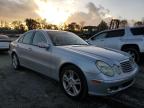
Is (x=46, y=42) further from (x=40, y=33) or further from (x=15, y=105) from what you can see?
(x=15, y=105)

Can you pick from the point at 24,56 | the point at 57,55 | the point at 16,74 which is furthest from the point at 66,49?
the point at 16,74

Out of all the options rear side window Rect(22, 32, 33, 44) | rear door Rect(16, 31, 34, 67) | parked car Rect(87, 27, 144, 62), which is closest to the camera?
rear door Rect(16, 31, 34, 67)

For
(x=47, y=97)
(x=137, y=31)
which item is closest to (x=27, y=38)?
(x=47, y=97)

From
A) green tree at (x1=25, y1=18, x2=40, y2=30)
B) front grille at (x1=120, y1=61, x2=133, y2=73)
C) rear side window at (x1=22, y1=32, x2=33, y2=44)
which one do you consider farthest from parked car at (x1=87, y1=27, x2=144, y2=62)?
green tree at (x1=25, y1=18, x2=40, y2=30)

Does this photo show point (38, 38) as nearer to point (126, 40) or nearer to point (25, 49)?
point (25, 49)

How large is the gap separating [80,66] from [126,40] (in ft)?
17.2

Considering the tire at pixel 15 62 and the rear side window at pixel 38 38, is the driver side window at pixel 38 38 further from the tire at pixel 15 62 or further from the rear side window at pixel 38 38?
the tire at pixel 15 62

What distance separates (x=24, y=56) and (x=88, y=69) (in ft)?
10.3

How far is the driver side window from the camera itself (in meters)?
5.82

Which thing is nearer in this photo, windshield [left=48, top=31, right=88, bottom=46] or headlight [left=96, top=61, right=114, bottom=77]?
headlight [left=96, top=61, right=114, bottom=77]

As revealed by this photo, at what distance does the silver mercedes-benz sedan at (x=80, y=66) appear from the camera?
163 inches

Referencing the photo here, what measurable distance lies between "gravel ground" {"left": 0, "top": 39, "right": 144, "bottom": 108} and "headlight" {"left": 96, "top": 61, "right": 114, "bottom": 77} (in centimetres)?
69

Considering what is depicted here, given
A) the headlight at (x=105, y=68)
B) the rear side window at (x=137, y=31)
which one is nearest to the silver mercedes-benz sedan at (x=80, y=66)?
the headlight at (x=105, y=68)

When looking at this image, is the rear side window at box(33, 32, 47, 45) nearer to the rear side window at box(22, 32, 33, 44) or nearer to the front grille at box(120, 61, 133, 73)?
the rear side window at box(22, 32, 33, 44)
